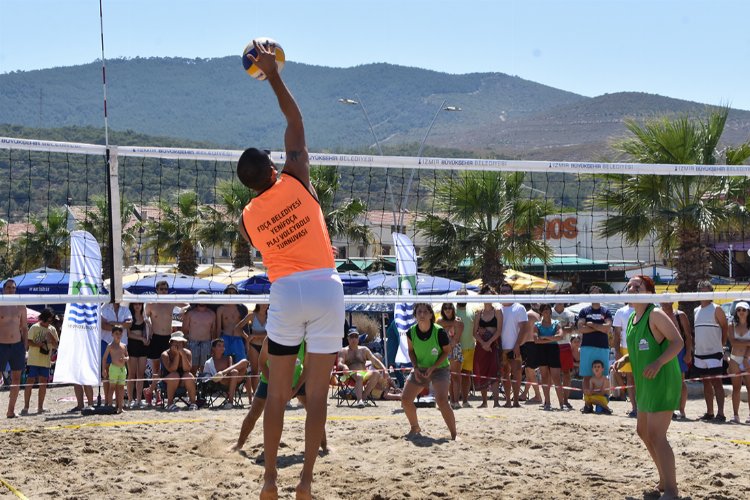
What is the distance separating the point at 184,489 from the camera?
556 centimetres

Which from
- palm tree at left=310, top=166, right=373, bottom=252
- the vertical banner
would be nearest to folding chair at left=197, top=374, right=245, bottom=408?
the vertical banner

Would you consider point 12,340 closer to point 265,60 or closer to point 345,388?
point 345,388

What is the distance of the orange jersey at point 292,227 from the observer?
174 inches

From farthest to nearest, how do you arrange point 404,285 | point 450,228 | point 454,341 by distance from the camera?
point 450,228 → point 404,285 → point 454,341

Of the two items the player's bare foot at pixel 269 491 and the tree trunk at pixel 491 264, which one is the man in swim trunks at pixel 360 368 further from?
the tree trunk at pixel 491 264

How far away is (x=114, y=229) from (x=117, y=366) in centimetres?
345

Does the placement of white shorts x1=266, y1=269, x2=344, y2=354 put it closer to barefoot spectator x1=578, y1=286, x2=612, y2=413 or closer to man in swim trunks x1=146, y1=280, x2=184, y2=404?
man in swim trunks x1=146, y1=280, x2=184, y2=404

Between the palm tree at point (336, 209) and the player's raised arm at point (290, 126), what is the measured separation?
17.1 meters

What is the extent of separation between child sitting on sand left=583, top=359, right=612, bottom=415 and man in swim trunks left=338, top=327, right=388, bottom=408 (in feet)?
8.04

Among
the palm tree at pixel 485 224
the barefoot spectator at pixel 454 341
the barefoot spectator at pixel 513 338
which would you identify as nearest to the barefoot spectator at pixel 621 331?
the barefoot spectator at pixel 513 338

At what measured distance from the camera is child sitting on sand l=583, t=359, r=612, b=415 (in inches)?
414

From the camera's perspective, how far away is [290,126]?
4.47 meters

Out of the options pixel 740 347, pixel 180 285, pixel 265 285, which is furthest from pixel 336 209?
pixel 740 347

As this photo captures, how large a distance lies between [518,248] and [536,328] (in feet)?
28.3
